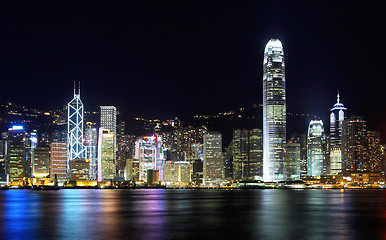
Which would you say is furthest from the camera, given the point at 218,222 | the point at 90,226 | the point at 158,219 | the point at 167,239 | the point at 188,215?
the point at 188,215

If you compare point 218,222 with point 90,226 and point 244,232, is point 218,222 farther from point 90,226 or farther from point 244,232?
point 90,226

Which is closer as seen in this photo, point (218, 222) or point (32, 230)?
point (32, 230)

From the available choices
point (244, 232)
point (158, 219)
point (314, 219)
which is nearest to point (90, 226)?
point (158, 219)

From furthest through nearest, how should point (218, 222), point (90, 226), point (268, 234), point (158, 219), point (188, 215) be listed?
point (188, 215) < point (158, 219) < point (218, 222) < point (90, 226) < point (268, 234)

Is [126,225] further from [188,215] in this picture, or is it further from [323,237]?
[323,237]

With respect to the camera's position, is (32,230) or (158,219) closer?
(32,230)

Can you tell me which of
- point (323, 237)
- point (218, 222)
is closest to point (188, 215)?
point (218, 222)

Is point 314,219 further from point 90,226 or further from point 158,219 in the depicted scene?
point 90,226

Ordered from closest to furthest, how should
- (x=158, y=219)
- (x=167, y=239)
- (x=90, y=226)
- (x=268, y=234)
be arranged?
(x=167, y=239) → (x=268, y=234) → (x=90, y=226) → (x=158, y=219)

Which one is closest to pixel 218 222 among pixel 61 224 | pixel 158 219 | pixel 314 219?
pixel 158 219

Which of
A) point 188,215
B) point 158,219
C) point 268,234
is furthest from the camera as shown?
point 188,215
